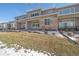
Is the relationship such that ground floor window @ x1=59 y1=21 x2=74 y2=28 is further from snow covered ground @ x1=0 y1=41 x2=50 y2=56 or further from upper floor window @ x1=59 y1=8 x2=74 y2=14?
snow covered ground @ x1=0 y1=41 x2=50 y2=56

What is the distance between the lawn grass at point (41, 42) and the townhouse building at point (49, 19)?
27 centimetres

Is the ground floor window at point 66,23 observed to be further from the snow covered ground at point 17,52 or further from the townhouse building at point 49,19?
the snow covered ground at point 17,52

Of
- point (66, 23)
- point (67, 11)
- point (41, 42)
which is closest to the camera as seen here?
point (41, 42)

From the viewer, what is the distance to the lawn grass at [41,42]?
4176 mm

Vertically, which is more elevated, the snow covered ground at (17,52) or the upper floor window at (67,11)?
the upper floor window at (67,11)

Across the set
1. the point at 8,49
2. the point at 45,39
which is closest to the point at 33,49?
the point at 45,39

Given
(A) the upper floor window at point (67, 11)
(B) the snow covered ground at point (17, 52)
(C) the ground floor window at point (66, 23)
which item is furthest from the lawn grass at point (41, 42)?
(A) the upper floor window at point (67, 11)

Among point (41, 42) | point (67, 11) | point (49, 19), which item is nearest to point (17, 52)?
point (41, 42)

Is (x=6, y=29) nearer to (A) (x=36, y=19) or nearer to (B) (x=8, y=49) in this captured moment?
(B) (x=8, y=49)

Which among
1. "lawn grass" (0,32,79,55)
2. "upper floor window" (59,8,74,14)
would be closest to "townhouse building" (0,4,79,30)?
"upper floor window" (59,8,74,14)

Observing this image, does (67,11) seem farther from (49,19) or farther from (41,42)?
(41,42)

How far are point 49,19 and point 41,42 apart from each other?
0.77 metres

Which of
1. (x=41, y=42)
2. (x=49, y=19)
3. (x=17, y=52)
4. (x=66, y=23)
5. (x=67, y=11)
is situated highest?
(x=67, y=11)

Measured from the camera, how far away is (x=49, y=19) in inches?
176
